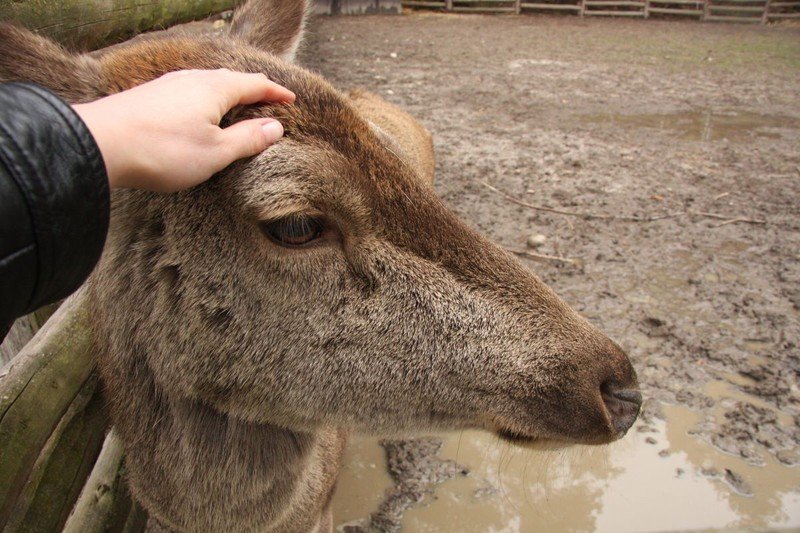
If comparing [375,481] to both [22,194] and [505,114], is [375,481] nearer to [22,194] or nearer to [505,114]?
[22,194]

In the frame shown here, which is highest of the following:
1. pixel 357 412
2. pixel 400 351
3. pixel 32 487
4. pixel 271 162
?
pixel 271 162

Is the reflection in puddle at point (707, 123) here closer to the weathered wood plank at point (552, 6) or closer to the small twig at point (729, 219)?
the small twig at point (729, 219)

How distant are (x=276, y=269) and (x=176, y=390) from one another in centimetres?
61

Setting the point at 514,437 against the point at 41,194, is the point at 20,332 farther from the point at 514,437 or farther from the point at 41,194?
the point at 514,437

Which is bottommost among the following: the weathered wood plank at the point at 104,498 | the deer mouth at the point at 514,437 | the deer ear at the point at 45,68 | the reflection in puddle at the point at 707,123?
the weathered wood plank at the point at 104,498

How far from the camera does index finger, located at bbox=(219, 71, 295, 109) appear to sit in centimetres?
172

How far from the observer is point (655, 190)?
6.96 meters

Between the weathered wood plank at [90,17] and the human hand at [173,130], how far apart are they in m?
1.01

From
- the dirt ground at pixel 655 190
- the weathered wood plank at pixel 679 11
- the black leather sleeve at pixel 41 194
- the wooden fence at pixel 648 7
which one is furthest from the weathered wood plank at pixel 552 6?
the black leather sleeve at pixel 41 194

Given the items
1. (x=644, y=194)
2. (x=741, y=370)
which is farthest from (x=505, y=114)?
(x=741, y=370)

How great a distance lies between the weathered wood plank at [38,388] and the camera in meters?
2.40

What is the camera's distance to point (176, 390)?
7.07ft

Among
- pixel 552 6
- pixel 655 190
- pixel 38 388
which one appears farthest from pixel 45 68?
pixel 552 6

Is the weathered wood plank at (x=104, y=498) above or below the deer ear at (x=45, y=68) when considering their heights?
below
